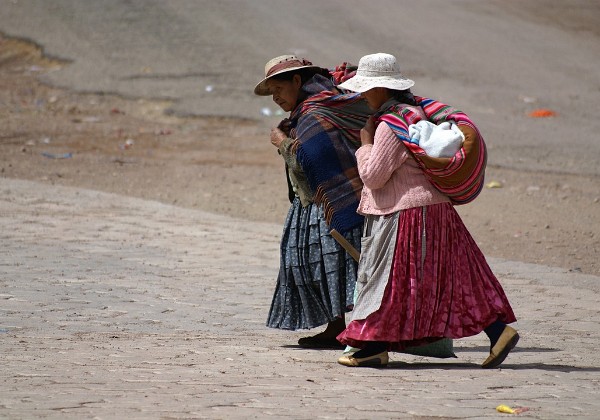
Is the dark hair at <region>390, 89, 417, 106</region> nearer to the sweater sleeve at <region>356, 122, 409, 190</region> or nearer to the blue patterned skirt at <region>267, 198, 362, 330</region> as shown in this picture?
the sweater sleeve at <region>356, 122, 409, 190</region>

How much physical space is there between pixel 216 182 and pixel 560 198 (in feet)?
12.5

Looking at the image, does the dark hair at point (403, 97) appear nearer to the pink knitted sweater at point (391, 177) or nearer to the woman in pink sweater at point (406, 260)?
the woman in pink sweater at point (406, 260)

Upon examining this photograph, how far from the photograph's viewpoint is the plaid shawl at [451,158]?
17.6ft

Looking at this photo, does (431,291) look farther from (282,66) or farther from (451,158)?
(282,66)

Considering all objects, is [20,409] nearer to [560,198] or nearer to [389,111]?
[389,111]

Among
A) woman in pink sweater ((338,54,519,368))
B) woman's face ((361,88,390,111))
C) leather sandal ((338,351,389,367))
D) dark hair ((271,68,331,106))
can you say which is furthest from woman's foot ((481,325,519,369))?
dark hair ((271,68,331,106))

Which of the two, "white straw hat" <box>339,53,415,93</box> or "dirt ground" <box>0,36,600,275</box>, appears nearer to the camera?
"white straw hat" <box>339,53,415,93</box>

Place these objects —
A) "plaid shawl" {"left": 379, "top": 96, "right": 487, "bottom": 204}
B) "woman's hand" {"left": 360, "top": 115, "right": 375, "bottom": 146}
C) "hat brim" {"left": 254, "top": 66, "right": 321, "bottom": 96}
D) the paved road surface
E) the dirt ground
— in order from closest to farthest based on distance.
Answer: "plaid shawl" {"left": 379, "top": 96, "right": 487, "bottom": 204} → "woman's hand" {"left": 360, "top": 115, "right": 375, "bottom": 146} → "hat brim" {"left": 254, "top": 66, "right": 321, "bottom": 96} → the dirt ground → the paved road surface

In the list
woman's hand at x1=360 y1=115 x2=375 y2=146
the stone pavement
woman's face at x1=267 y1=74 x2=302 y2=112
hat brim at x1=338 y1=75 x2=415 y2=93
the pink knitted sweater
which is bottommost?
the stone pavement

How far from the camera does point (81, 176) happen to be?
12969 millimetres

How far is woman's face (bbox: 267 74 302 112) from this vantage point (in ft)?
20.6

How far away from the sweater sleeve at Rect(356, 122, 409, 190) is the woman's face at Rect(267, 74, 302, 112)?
935 millimetres

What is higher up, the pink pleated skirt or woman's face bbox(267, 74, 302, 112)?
woman's face bbox(267, 74, 302, 112)

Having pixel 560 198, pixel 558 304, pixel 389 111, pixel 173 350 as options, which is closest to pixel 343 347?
pixel 173 350
